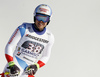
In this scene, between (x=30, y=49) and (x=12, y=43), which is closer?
(x=12, y=43)

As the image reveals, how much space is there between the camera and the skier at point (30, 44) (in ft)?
13.9

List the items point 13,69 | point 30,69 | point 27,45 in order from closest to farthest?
point 13,69 → point 30,69 → point 27,45

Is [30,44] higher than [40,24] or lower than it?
lower

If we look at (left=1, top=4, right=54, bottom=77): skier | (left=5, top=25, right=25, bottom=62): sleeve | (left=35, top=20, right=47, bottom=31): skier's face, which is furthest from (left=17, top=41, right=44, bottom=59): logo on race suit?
(left=35, top=20, right=47, bottom=31): skier's face

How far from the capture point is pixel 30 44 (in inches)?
171

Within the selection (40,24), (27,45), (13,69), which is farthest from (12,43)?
(40,24)

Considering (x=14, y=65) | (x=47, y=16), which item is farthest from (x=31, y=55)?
(x=47, y=16)

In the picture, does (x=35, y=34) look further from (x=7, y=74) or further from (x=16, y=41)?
(x=7, y=74)

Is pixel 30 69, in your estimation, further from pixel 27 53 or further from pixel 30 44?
pixel 30 44

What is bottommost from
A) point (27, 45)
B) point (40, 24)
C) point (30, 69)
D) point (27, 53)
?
point (30, 69)

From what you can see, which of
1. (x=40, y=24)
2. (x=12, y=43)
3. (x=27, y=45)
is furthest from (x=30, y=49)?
(x=40, y=24)

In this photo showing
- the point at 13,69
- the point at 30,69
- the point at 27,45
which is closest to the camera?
the point at 13,69

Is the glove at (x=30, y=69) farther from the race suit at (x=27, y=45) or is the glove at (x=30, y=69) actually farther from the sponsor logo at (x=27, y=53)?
the sponsor logo at (x=27, y=53)

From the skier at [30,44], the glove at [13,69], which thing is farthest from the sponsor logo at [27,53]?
the glove at [13,69]
